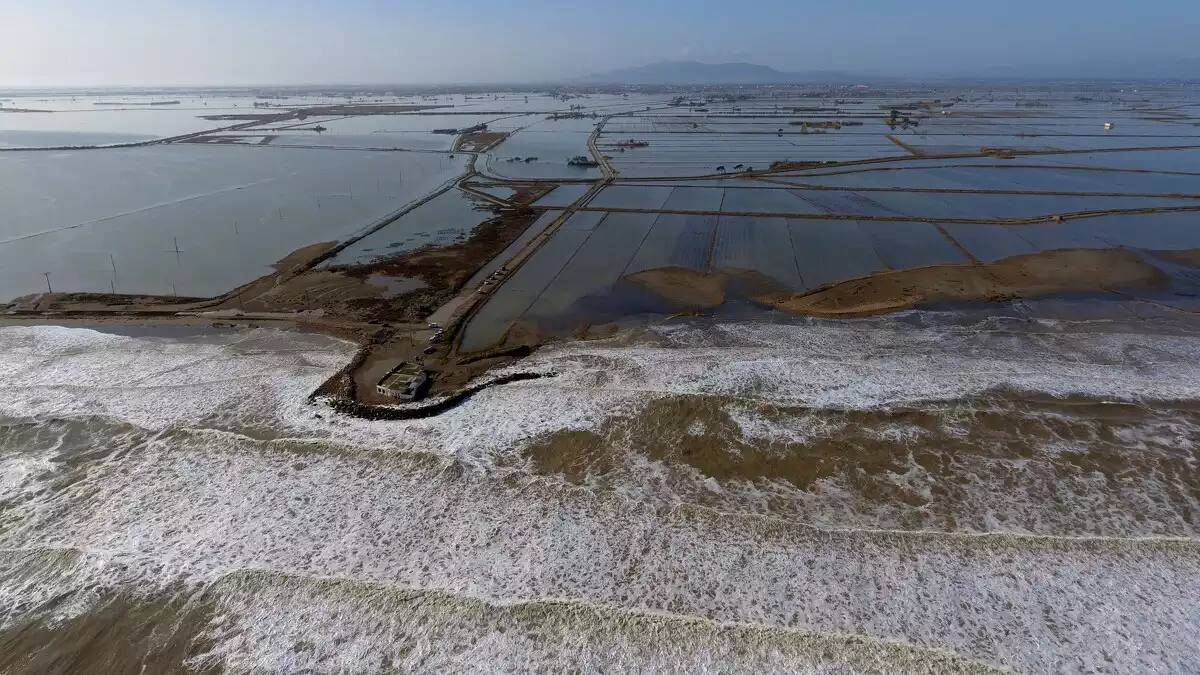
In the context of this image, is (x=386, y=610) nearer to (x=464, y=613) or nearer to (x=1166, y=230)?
(x=464, y=613)

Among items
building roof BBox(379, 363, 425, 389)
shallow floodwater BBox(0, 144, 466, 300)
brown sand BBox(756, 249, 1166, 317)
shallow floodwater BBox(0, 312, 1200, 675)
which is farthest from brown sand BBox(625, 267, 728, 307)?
shallow floodwater BBox(0, 144, 466, 300)

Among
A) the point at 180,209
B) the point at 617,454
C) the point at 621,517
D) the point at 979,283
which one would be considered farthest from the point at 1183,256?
the point at 180,209

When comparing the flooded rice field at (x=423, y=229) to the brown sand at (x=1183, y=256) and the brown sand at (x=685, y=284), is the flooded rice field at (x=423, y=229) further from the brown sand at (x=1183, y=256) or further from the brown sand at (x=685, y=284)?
the brown sand at (x=1183, y=256)

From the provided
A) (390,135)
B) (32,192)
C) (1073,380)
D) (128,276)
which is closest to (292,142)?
(390,135)

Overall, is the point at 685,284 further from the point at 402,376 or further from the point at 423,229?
the point at 423,229

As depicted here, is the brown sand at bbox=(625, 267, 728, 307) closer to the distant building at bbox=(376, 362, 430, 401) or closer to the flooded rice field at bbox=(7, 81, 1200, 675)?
the flooded rice field at bbox=(7, 81, 1200, 675)

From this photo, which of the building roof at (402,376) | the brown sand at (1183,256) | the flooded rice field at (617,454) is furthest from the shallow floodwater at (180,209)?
the brown sand at (1183,256)
